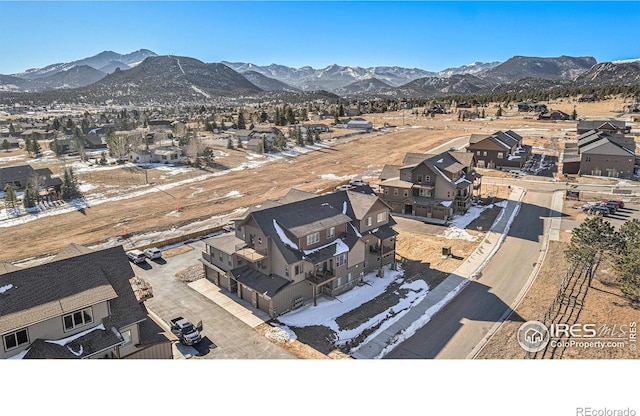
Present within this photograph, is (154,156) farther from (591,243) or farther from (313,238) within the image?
(591,243)

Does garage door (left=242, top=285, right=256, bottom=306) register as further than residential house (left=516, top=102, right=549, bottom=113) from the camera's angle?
No

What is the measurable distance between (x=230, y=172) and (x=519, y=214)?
3836cm

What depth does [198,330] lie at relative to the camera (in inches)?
733

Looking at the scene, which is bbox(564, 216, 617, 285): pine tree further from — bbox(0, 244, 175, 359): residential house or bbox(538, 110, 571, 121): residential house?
bbox(538, 110, 571, 121): residential house

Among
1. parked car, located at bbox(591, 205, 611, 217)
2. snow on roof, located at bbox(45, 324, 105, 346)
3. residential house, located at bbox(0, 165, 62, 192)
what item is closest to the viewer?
snow on roof, located at bbox(45, 324, 105, 346)

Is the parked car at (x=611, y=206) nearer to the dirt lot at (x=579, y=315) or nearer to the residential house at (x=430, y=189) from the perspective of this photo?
the residential house at (x=430, y=189)

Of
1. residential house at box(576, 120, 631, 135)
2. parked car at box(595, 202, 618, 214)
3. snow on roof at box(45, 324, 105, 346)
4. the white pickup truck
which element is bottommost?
the white pickup truck

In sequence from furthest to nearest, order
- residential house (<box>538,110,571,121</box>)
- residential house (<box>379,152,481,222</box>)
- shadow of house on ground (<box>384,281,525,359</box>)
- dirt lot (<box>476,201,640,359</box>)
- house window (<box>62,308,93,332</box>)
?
residential house (<box>538,110,571,121</box>)
residential house (<box>379,152,481,222</box>)
shadow of house on ground (<box>384,281,525,359</box>)
dirt lot (<box>476,201,640,359</box>)
house window (<box>62,308,93,332</box>)

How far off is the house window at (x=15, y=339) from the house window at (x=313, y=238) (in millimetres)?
12884

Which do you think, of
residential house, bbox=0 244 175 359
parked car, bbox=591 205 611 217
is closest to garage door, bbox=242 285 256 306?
residential house, bbox=0 244 175 359

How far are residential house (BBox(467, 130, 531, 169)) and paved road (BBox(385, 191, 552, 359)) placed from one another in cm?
2501

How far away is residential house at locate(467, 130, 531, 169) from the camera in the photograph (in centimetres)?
5381

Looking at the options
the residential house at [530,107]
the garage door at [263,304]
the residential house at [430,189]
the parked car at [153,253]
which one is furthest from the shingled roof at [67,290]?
the residential house at [530,107]

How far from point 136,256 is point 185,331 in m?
11.3
